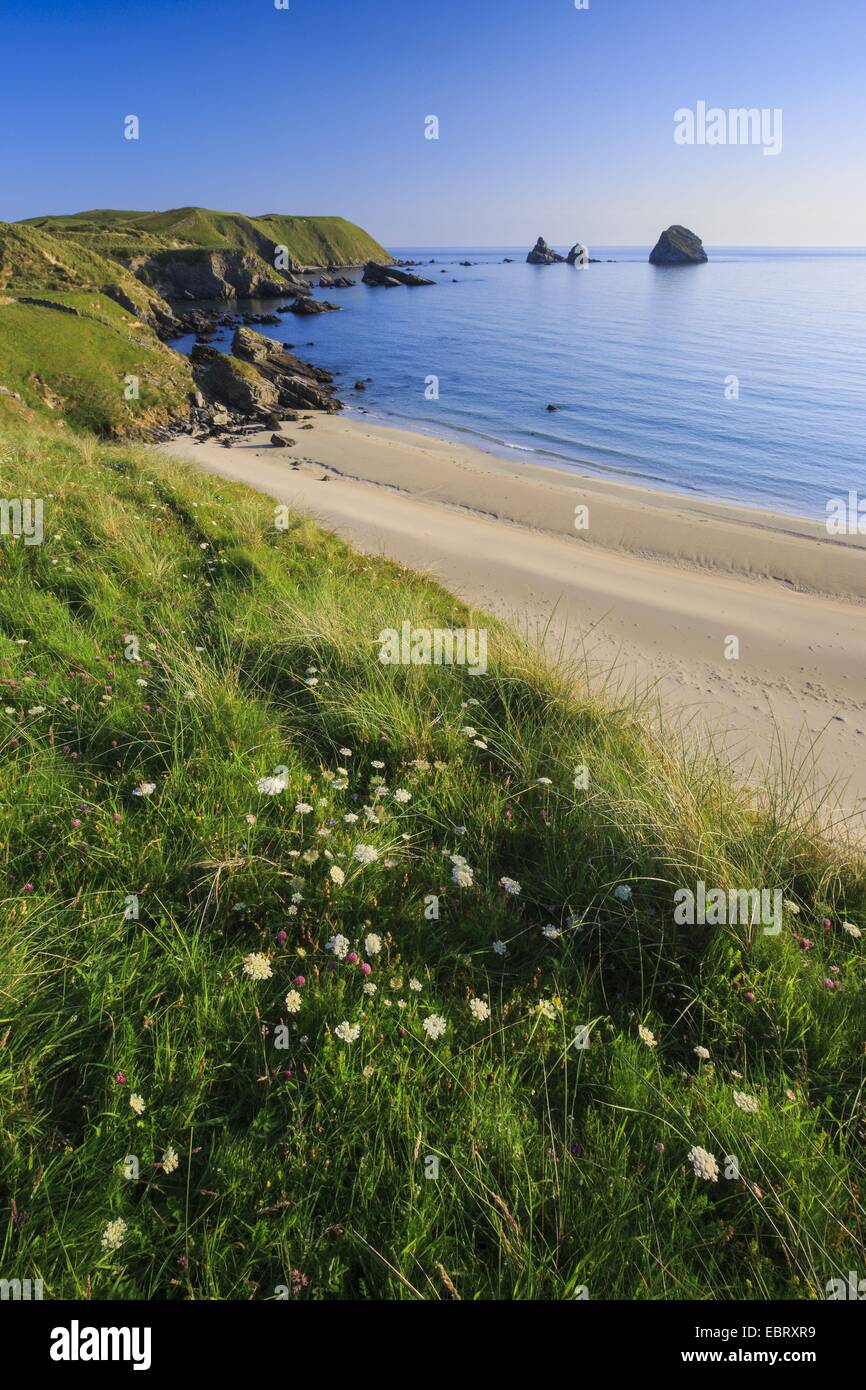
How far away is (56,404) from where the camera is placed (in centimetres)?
3083

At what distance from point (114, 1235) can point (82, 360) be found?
4199 cm


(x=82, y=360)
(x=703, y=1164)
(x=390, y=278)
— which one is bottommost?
(x=703, y=1164)

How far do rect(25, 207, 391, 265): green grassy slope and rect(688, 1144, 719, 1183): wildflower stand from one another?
133023 mm

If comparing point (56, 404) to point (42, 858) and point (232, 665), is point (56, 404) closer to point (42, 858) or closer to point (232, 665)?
point (232, 665)

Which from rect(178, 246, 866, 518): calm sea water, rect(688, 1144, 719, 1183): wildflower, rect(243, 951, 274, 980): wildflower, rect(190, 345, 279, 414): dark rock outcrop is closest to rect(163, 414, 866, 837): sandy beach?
rect(688, 1144, 719, 1183): wildflower

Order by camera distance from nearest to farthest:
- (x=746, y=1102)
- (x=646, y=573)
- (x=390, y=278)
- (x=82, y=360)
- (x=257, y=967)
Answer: (x=746, y=1102) → (x=257, y=967) → (x=646, y=573) → (x=82, y=360) → (x=390, y=278)

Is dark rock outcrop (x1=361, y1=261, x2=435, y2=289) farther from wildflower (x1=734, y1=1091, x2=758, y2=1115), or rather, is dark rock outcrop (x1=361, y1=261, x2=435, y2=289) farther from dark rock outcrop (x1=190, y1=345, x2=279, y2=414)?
wildflower (x1=734, y1=1091, x2=758, y2=1115)

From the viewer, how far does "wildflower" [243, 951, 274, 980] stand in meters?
2.93

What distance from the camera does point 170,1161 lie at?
7.41 ft

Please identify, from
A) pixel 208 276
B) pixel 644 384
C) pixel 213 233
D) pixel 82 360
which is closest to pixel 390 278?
pixel 213 233

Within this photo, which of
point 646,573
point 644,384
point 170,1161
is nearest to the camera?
point 170,1161

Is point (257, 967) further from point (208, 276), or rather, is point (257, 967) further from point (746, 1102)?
point (208, 276)

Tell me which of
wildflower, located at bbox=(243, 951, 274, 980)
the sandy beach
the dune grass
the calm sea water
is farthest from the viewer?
the calm sea water

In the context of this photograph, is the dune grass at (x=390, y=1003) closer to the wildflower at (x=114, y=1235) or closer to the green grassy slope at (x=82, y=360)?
the wildflower at (x=114, y=1235)
